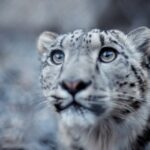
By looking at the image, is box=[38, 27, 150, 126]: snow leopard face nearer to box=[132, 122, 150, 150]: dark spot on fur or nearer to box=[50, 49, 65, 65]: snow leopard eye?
box=[50, 49, 65, 65]: snow leopard eye

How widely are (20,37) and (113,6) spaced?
134 centimetres

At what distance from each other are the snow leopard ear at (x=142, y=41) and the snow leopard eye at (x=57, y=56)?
0.45 m

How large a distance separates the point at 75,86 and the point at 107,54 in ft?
1.57

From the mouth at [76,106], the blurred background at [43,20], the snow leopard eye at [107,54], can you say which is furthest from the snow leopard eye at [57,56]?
the blurred background at [43,20]

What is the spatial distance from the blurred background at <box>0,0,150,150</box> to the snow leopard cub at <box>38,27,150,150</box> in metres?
2.95

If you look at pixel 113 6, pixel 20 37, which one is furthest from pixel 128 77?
pixel 20 37

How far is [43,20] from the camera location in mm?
8086

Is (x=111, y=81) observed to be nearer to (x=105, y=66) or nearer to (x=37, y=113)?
(x=105, y=66)

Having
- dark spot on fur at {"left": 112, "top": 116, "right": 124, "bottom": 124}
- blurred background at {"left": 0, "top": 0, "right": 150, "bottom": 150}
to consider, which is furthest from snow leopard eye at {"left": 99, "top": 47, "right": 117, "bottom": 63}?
blurred background at {"left": 0, "top": 0, "right": 150, "bottom": 150}

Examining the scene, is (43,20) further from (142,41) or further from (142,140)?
(142,140)

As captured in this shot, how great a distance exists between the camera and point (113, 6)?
7.81m

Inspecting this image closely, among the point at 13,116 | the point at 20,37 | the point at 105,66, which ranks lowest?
the point at 13,116

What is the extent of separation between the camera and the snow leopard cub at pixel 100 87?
134 inches

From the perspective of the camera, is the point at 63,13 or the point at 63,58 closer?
the point at 63,58
